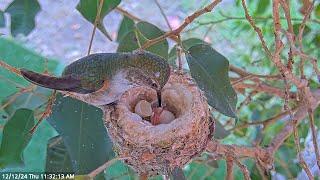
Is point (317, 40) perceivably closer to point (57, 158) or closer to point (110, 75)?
point (57, 158)

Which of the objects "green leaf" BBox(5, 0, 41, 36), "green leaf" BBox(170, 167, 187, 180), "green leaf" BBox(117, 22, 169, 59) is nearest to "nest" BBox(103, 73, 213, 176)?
A: "green leaf" BBox(170, 167, 187, 180)

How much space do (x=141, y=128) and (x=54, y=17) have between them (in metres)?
2.59

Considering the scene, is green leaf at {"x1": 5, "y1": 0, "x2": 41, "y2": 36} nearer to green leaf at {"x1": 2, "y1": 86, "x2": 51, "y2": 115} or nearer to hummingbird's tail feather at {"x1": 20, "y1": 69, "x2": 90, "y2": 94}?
green leaf at {"x1": 2, "y1": 86, "x2": 51, "y2": 115}

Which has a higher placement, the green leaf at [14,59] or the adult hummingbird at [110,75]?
the green leaf at [14,59]

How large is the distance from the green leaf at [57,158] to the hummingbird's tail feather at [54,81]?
1.17 feet

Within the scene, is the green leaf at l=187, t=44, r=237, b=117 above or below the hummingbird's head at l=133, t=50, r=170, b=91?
above

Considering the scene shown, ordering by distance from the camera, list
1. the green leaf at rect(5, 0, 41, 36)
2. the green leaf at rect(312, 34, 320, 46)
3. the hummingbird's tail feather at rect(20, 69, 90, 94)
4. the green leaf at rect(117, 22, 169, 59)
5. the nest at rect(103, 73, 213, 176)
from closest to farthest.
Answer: the hummingbird's tail feather at rect(20, 69, 90, 94) < the nest at rect(103, 73, 213, 176) < the green leaf at rect(117, 22, 169, 59) < the green leaf at rect(5, 0, 41, 36) < the green leaf at rect(312, 34, 320, 46)

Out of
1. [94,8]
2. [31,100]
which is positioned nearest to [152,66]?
[94,8]

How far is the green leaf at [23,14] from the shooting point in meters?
1.26

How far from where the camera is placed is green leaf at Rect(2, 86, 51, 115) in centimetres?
111

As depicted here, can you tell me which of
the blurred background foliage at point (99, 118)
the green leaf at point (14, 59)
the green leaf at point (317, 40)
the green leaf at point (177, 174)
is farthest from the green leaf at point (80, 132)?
the green leaf at point (14, 59)

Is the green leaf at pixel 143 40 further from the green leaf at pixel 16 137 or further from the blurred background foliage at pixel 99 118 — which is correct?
the green leaf at pixel 16 137

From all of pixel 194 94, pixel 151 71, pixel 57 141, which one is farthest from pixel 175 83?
pixel 57 141

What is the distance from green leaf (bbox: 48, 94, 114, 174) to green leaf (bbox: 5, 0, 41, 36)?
41 cm
